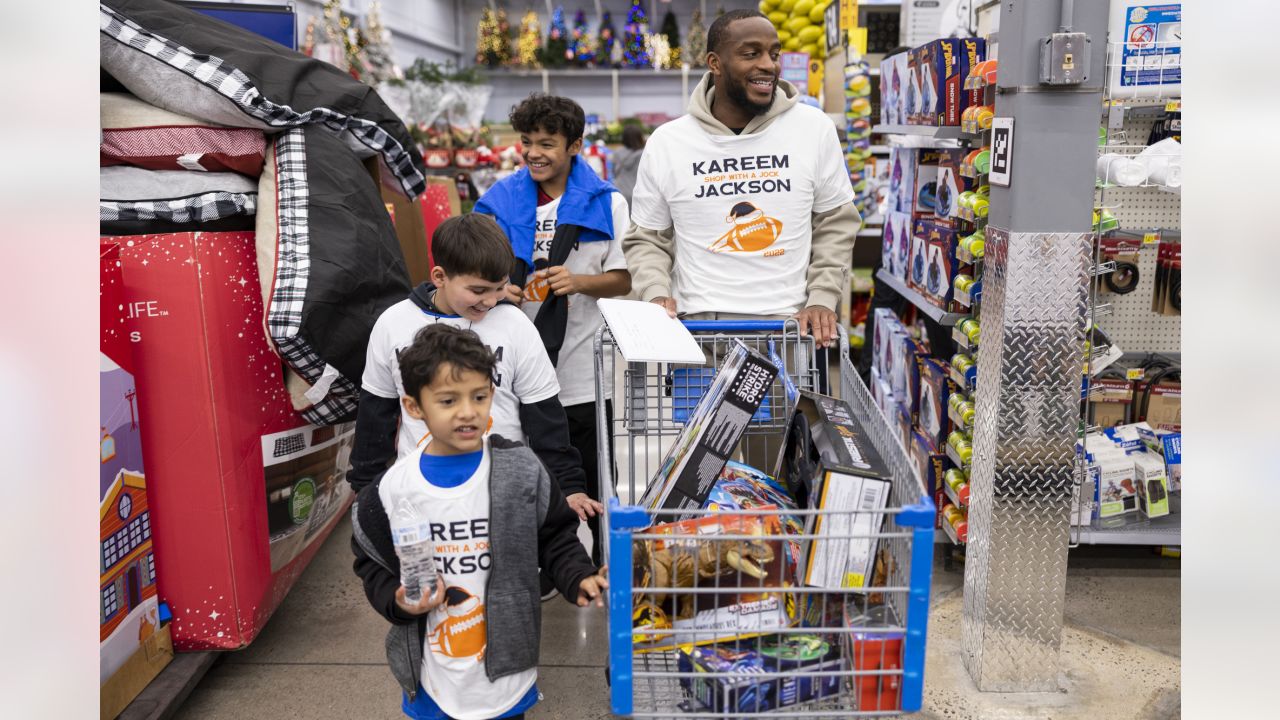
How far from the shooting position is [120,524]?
2.46 meters

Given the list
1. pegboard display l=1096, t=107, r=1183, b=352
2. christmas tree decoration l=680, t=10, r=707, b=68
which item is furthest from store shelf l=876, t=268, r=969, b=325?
christmas tree decoration l=680, t=10, r=707, b=68

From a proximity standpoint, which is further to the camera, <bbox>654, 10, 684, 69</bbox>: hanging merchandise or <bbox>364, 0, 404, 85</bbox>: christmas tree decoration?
<bbox>654, 10, 684, 69</bbox>: hanging merchandise

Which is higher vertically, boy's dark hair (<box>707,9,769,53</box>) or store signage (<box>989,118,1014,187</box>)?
boy's dark hair (<box>707,9,769,53</box>)

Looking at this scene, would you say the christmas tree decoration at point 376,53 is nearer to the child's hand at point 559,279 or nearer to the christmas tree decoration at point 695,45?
the child's hand at point 559,279

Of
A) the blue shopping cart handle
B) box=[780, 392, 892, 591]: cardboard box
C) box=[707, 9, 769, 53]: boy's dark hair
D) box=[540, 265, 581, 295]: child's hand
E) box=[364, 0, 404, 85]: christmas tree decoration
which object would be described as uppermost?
box=[364, 0, 404, 85]: christmas tree decoration

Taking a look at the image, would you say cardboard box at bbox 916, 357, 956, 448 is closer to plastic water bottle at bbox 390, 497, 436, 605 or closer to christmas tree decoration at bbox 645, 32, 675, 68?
plastic water bottle at bbox 390, 497, 436, 605

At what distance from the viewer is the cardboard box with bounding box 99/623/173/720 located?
2.41m

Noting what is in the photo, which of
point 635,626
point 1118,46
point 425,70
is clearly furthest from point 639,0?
point 635,626

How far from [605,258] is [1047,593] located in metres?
1.62

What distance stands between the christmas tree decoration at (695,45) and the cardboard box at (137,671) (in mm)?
11501

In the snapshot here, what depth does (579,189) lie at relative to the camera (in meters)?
3.01

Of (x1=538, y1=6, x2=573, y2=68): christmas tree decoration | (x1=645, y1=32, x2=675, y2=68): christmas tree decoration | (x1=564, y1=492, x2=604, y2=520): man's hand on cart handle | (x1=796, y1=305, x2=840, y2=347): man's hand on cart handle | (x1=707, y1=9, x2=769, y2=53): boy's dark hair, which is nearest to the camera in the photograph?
(x1=564, y1=492, x2=604, y2=520): man's hand on cart handle

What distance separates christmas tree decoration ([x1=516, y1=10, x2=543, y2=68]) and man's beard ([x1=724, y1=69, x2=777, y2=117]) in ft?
37.1

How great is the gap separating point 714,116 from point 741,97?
131mm
